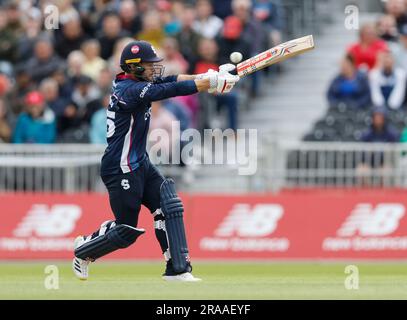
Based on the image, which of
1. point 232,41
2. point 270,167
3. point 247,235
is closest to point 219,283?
point 247,235

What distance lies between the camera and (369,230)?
21047 millimetres

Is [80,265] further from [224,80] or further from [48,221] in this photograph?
[48,221]

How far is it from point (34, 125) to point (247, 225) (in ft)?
14.4

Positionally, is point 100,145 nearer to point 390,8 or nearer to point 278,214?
point 278,214

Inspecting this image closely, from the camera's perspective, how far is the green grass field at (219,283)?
13078 mm

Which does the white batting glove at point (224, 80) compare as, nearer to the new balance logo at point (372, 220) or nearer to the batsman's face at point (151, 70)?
the batsman's face at point (151, 70)

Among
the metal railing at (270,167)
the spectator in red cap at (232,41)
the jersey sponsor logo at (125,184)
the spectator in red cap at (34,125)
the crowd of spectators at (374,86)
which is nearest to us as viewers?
the jersey sponsor logo at (125,184)

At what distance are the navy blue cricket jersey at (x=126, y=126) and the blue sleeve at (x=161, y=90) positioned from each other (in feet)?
0.09

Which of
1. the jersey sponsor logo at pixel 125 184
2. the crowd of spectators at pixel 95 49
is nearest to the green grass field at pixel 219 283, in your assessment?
the jersey sponsor logo at pixel 125 184

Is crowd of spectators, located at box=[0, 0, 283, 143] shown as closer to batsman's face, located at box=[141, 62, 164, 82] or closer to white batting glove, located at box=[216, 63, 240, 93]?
batsman's face, located at box=[141, 62, 164, 82]

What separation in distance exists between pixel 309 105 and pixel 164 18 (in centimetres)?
354

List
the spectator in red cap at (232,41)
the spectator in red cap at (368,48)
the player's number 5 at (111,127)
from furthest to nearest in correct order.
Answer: the spectator in red cap at (232,41)
the spectator in red cap at (368,48)
the player's number 5 at (111,127)

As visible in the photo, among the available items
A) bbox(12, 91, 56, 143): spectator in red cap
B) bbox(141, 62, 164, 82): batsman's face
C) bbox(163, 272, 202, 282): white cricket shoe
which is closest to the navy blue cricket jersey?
bbox(141, 62, 164, 82): batsman's face

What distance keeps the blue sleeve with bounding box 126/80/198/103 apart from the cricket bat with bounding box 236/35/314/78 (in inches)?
28.1
